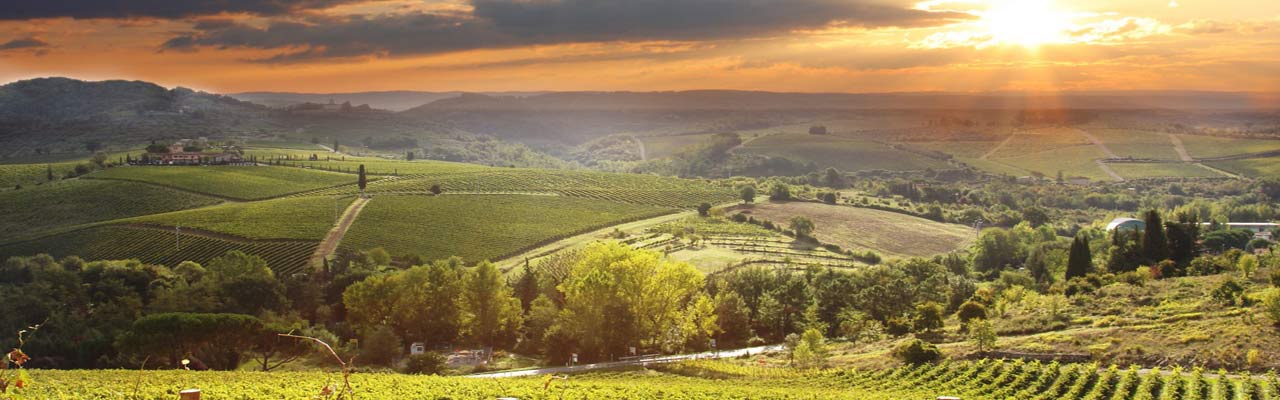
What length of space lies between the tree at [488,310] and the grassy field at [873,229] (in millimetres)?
57160

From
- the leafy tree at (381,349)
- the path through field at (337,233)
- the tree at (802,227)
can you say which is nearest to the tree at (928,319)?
the leafy tree at (381,349)

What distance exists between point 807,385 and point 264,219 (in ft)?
242

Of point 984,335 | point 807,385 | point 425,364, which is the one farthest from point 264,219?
point 984,335

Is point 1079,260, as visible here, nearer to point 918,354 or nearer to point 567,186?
point 918,354

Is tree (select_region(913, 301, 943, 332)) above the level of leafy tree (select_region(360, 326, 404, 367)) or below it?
above

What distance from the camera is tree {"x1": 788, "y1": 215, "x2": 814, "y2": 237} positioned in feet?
377

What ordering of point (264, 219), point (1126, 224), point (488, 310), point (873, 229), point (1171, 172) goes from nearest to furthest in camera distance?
1. point (488, 310)
2. point (264, 219)
3. point (1126, 224)
4. point (873, 229)
5. point (1171, 172)

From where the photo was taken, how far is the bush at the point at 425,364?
53312mm

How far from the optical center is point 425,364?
53.6 m

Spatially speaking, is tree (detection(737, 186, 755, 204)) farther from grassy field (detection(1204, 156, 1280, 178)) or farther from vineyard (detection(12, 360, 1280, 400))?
grassy field (detection(1204, 156, 1280, 178))

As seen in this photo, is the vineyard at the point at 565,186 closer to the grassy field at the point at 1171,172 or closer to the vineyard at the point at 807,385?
the vineyard at the point at 807,385

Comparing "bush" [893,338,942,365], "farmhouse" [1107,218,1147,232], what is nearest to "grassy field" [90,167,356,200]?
"bush" [893,338,942,365]

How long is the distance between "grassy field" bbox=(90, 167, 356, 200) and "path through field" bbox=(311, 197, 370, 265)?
53.4ft

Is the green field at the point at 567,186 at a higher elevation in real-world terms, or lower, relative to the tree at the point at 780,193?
higher
